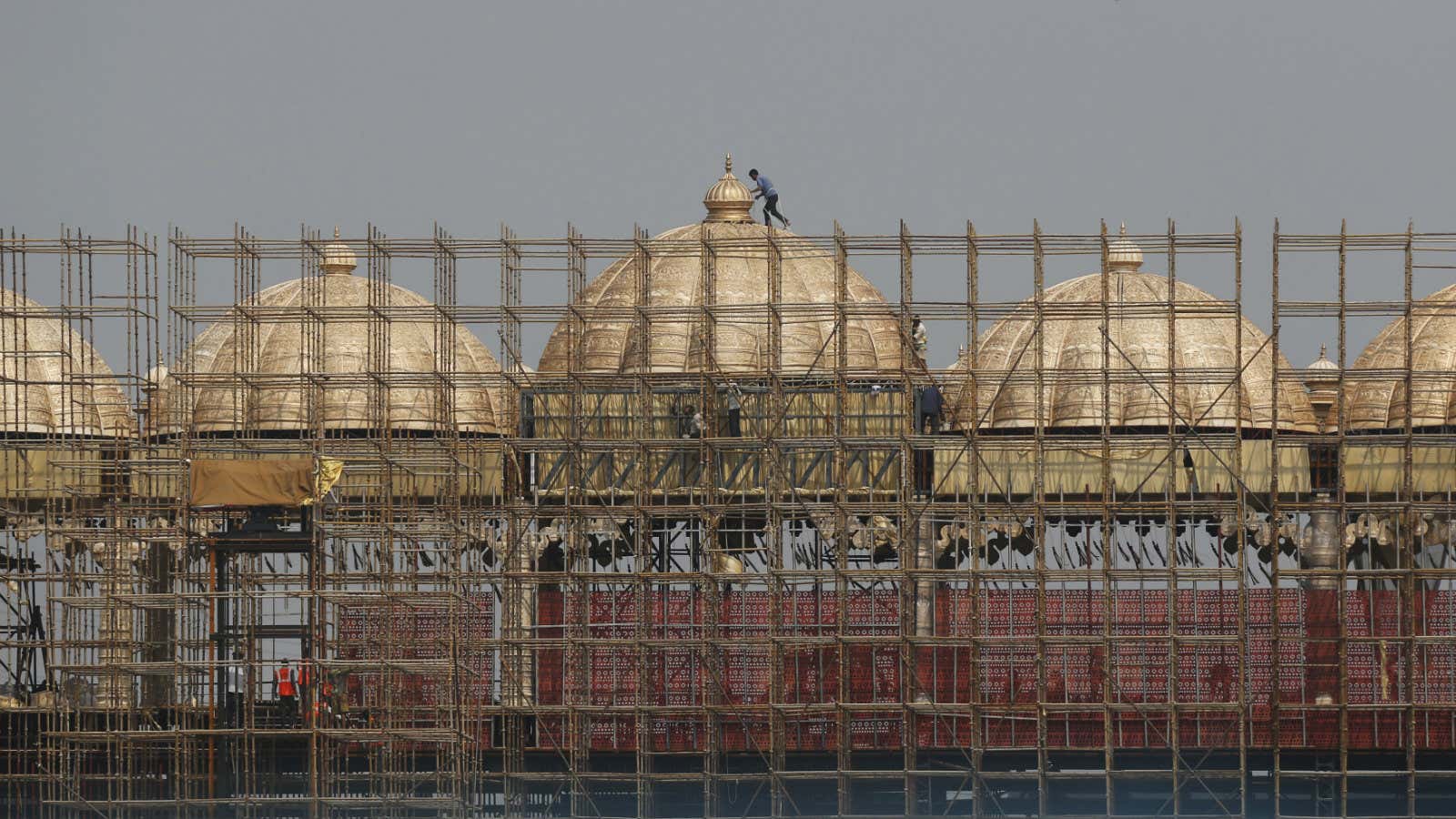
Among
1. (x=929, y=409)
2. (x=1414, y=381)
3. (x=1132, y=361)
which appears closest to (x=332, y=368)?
(x=929, y=409)

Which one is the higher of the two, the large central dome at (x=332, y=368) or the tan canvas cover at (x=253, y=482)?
the large central dome at (x=332, y=368)

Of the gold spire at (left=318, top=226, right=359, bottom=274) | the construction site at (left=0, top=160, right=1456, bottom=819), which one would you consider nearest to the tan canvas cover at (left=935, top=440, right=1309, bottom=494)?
the construction site at (left=0, top=160, right=1456, bottom=819)

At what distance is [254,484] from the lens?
5866 centimetres

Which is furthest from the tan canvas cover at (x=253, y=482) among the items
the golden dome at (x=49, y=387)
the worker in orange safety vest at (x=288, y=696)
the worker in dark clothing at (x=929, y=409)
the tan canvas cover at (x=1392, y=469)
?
the tan canvas cover at (x=1392, y=469)

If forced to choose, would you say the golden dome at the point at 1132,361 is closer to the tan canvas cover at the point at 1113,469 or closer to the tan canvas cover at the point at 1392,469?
the tan canvas cover at the point at 1113,469

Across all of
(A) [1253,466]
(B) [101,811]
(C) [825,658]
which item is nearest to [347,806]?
(B) [101,811]

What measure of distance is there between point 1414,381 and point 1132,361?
5746 mm

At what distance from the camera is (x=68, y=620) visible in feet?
198

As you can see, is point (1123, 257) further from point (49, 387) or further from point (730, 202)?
point (49, 387)

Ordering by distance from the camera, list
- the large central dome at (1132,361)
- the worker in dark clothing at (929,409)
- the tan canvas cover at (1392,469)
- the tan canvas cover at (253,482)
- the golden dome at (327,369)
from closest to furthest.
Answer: the tan canvas cover at (253,482) < the tan canvas cover at (1392,469) < the worker in dark clothing at (929,409) < the golden dome at (327,369) < the large central dome at (1132,361)

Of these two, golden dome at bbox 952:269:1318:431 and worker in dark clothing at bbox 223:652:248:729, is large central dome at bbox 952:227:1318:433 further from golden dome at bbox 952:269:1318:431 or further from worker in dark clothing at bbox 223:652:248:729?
worker in dark clothing at bbox 223:652:248:729

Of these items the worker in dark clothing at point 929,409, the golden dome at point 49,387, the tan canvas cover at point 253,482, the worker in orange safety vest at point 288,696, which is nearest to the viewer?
the tan canvas cover at point 253,482

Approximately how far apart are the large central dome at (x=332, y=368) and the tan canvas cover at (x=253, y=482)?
2.72m

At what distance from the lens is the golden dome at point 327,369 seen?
6275cm
